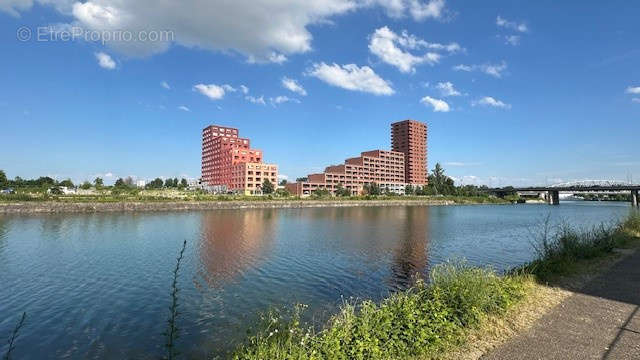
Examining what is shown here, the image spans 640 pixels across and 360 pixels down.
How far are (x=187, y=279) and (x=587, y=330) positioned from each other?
19109 millimetres

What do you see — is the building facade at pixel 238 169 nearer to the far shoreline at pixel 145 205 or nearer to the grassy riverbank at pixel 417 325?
the far shoreline at pixel 145 205

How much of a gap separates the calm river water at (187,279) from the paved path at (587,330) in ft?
26.0

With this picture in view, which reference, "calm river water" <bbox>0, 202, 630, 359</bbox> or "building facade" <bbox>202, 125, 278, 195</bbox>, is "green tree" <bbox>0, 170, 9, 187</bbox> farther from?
"building facade" <bbox>202, 125, 278, 195</bbox>

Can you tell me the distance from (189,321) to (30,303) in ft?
27.7

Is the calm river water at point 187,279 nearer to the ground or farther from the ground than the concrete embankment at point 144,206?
nearer to the ground

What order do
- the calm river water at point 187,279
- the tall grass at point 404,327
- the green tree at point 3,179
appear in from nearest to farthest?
the tall grass at point 404,327, the calm river water at point 187,279, the green tree at point 3,179

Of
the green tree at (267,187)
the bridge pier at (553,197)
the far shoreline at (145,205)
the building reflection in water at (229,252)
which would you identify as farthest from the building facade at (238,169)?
the bridge pier at (553,197)

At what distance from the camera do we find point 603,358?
24.0ft

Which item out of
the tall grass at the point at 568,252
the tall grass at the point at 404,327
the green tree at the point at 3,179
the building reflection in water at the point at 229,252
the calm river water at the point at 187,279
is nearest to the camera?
the tall grass at the point at 404,327

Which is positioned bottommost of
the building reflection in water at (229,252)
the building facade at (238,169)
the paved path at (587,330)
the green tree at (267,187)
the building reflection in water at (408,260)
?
the building reflection in water at (408,260)

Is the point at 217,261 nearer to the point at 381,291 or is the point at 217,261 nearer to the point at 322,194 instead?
the point at 381,291

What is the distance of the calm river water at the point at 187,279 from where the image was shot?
12.8m

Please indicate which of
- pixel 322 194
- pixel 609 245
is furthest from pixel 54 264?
pixel 322 194

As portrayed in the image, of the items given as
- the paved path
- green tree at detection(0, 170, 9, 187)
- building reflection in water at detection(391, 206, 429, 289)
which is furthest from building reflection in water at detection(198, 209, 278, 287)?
green tree at detection(0, 170, 9, 187)
